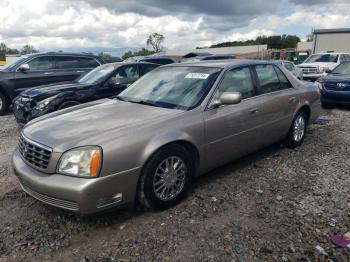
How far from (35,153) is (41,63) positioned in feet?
25.2

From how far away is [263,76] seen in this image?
16.3 ft

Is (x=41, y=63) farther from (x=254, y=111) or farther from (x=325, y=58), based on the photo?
(x=325, y=58)

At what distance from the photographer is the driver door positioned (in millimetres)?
4006

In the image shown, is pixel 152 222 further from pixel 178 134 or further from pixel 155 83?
pixel 155 83

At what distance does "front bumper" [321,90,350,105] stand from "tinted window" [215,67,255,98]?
591cm

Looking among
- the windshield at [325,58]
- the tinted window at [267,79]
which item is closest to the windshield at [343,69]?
the tinted window at [267,79]

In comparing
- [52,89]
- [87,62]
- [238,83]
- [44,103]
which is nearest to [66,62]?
[87,62]

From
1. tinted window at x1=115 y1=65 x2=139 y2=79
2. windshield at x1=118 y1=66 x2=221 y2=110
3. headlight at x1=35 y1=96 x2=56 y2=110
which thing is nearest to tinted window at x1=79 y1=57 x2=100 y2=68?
tinted window at x1=115 y1=65 x2=139 y2=79

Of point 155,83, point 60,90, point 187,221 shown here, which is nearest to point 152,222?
point 187,221

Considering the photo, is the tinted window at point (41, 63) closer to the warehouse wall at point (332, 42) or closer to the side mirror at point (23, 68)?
the side mirror at point (23, 68)

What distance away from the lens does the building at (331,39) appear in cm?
2898

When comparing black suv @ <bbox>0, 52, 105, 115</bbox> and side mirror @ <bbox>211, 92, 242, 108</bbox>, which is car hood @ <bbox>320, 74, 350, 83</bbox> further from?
black suv @ <bbox>0, 52, 105, 115</bbox>

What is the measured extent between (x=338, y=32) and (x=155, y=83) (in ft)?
97.1

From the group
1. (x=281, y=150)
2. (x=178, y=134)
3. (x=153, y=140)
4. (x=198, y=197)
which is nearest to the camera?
(x=153, y=140)
